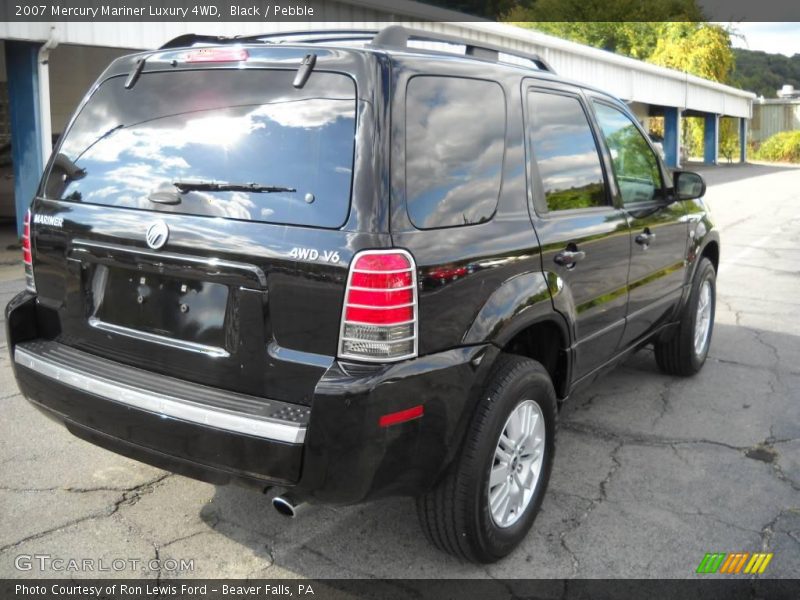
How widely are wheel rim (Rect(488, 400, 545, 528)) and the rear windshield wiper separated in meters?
1.22

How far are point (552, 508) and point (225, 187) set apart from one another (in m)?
2.05

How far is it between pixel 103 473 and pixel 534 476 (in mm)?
2058

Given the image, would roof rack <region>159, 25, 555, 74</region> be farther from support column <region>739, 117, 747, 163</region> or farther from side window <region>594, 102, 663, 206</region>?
support column <region>739, 117, 747, 163</region>

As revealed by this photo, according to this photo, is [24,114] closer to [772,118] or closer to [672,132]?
[672,132]

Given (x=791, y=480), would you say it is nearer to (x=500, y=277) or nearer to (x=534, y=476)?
(x=534, y=476)

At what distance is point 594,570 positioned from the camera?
315cm

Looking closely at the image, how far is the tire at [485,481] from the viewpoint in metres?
2.91

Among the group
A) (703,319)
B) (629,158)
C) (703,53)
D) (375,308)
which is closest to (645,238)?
(629,158)

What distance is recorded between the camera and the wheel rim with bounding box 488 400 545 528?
10.3 ft

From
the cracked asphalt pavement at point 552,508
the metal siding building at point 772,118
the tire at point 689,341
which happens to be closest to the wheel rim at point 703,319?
the tire at point 689,341

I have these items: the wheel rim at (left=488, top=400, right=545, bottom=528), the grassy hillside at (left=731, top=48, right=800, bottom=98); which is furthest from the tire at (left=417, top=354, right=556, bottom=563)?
the grassy hillside at (left=731, top=48, right=800, bottom=98)

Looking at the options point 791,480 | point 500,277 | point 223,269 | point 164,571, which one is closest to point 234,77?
point 223,269

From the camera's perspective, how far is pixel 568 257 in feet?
11.6

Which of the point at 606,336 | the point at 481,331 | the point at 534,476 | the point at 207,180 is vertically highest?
the point at 207,180
